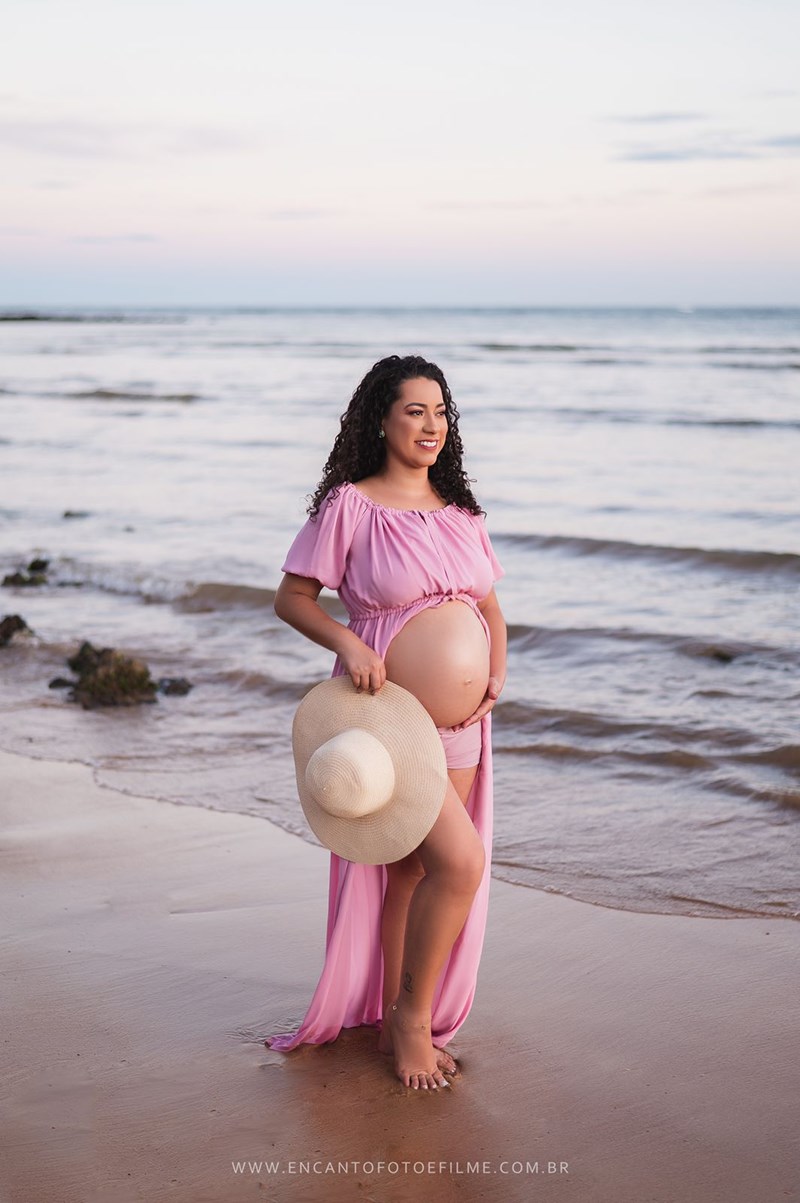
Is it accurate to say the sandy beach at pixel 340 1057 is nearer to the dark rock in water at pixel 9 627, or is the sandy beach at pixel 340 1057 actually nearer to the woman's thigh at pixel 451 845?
the woman's thigh at pixel 451 845

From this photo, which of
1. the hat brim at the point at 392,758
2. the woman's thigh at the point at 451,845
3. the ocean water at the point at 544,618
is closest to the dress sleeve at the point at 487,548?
the hat brim at the point at 392,758

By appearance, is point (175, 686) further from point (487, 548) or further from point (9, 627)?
point (487, 548)

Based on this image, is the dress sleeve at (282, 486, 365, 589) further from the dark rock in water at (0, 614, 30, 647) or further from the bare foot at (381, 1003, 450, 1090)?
the dark rock in water at (0, 614, 30, 647)

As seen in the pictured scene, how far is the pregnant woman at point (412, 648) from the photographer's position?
3.55 metres

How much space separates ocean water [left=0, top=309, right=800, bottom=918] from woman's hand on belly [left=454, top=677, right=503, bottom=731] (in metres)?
1.72

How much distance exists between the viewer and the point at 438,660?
3566 millimetres

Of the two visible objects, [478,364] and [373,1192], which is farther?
[478,364]

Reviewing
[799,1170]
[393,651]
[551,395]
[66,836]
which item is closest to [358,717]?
[393,651]

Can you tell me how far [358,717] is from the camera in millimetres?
3482

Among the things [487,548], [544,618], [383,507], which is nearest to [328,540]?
[383,507]

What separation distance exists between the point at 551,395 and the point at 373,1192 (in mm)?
28181

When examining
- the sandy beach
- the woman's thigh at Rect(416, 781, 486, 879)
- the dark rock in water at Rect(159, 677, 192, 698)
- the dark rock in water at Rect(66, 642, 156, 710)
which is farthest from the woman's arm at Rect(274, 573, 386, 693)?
the dark rock in water at Rect(159, 677, 192, 698)

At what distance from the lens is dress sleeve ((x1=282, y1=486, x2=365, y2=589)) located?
3.57m

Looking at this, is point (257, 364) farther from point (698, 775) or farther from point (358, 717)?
point (358, 717)
